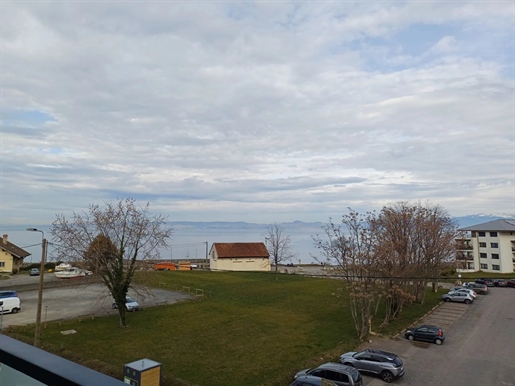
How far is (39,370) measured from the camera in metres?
1.84

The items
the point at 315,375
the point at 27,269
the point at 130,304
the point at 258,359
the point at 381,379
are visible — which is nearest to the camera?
the point at 315,375

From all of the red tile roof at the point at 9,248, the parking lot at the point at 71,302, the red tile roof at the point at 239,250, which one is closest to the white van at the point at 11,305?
the parking lot at the point at 71,302

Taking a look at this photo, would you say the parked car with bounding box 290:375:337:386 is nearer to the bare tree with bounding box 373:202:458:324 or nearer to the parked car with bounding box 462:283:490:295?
the bare tree with bounding box 373:202:458:324

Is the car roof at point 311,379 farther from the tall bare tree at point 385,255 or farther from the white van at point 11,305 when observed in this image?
the white van at point 11,305

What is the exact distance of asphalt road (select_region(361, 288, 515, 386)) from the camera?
61.6ft

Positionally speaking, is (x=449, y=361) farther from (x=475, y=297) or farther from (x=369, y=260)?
(x=475, y=297)

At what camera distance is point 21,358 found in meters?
1.97

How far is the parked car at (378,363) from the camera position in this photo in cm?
1836

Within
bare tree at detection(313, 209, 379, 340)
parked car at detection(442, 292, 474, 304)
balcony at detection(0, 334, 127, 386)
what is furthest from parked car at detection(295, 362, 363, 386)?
parked car at detection(442, 292, 474, 304)

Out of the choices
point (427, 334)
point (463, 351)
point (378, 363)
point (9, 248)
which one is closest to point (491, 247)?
point (427, 334)

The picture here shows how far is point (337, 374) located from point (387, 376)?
3.47m

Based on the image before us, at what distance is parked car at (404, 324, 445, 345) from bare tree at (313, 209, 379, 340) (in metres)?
2.74

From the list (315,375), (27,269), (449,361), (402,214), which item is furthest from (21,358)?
(27,269)

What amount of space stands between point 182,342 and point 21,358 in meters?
22.8
